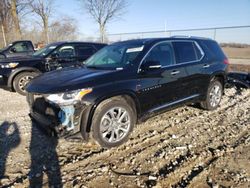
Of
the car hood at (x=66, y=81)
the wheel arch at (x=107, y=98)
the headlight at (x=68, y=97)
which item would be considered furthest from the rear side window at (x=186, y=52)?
the headlight at (x=68, y=97)

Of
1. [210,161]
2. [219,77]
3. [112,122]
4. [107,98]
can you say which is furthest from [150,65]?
[219,77]

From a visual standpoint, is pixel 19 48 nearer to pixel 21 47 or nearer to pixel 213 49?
pixel 21 47

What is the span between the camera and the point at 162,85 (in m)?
4.66

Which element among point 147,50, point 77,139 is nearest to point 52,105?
point 77,139

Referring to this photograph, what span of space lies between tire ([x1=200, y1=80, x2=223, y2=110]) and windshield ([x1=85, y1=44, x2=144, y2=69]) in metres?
2.20

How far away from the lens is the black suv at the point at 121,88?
3.72 m

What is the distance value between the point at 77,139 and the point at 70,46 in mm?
5372

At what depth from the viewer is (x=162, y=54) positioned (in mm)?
4828

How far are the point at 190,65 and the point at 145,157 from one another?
234cm

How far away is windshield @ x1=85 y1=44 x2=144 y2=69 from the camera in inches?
179

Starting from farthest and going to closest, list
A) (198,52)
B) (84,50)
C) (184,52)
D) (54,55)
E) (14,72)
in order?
1. (84,50)
2. (54,55)
3. (14,72)
4. (198,52)
5. (184,52)

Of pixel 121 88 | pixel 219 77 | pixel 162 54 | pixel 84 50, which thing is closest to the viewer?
pixel 121 88

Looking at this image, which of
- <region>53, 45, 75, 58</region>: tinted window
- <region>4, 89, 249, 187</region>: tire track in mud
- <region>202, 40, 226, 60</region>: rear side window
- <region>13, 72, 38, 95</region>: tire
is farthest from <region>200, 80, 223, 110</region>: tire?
<region>13, 72, 38, 95</region>: tire

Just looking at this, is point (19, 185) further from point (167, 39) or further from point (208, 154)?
point (167, 39)
